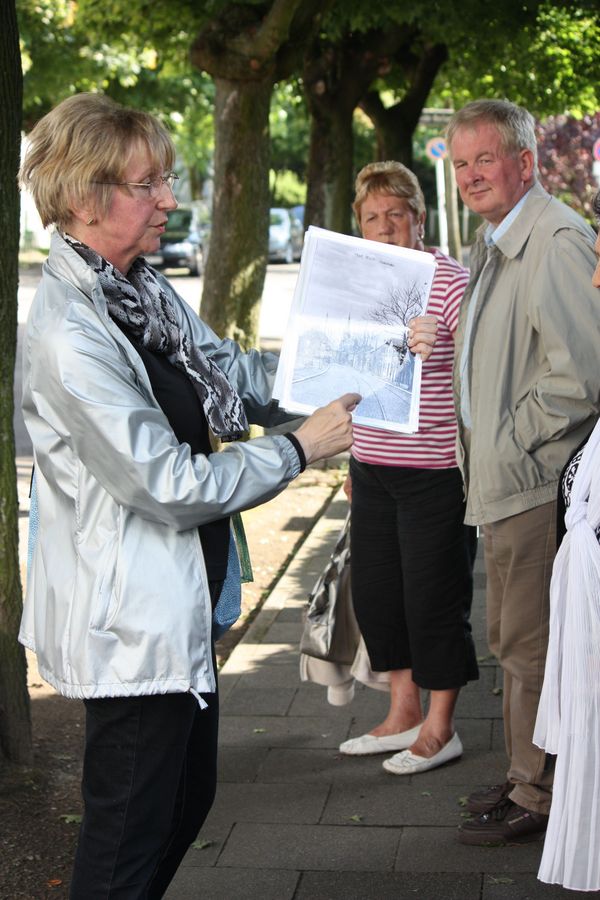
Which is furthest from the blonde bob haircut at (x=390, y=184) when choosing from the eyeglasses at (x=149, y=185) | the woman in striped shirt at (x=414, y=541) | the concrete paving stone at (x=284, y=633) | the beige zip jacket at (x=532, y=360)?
the concrete paving stone at (x=284, y=633)

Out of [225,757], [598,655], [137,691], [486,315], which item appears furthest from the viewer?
[225,757]

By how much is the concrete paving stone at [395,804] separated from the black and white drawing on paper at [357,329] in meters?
1.64

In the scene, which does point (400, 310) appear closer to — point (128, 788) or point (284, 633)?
point (128, 788)

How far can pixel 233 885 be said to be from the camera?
3.94m

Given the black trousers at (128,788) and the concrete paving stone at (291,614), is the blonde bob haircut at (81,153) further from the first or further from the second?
the concrete paving stone at (291,614)

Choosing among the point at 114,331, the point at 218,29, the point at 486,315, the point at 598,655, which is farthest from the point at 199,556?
the point at 218,29

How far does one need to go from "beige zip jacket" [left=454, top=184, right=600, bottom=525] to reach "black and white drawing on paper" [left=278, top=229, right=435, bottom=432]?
1.63 feet

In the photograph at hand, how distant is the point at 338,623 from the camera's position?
16.8 ft

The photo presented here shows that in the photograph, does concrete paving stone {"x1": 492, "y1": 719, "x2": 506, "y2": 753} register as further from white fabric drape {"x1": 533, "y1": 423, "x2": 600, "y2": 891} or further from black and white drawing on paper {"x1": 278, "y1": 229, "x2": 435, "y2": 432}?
black and white drawing on paper {"x1": 278, "y1": 229, "x2": 435, "y2": 432}

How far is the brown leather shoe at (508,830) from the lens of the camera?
4.13 m

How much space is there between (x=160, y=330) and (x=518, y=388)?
54.6 inches

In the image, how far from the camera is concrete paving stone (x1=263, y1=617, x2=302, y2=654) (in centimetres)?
647

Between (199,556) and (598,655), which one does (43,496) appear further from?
(598,655)

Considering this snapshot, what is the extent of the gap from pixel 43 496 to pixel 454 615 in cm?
222
